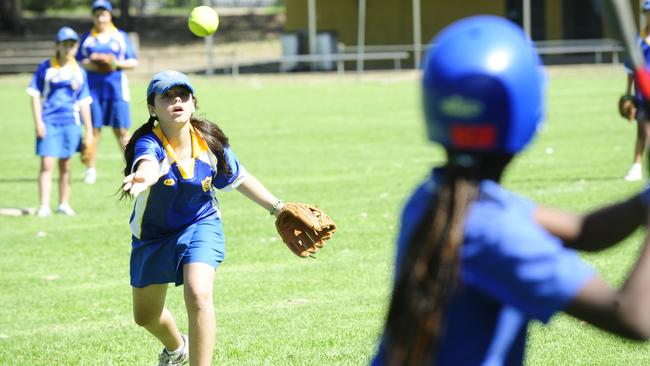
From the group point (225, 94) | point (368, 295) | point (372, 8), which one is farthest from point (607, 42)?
point (368, 295)

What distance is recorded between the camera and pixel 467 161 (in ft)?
8.13

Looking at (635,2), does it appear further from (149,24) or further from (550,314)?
(550,314)

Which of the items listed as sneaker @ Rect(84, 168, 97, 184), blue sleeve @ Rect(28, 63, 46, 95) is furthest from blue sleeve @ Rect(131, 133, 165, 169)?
sneaker @ Rect(84, 168, 97, 184)

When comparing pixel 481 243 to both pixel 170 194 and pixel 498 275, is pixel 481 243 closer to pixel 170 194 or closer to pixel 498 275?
pixel 498 275

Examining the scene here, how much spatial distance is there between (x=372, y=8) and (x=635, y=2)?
9.96 m

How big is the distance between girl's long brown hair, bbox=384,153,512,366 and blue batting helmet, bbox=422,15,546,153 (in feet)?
0.24

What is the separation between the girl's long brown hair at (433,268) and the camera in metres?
2.40

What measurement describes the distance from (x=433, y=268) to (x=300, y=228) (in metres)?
3.19

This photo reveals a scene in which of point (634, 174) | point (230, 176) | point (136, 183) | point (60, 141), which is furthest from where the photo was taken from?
point (60, 141)

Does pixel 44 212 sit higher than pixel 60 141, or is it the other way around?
pixel 60 141

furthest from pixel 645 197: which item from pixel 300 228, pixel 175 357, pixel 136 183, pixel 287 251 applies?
pixel 287 251

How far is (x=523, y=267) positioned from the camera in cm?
236

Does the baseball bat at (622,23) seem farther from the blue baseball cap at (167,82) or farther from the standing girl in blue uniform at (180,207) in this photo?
the blue baseball cap at (167,82)

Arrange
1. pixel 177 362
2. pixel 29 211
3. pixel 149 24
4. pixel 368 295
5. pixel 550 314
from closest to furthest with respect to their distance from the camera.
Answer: pixel 550 314 → pixel 177 362 → pixel 368 295 → pixel 29 211 → pixel 149 24
